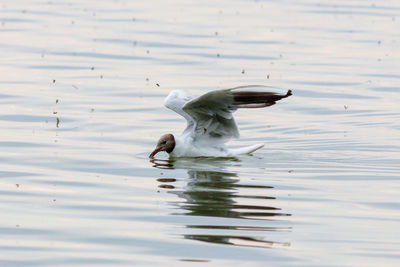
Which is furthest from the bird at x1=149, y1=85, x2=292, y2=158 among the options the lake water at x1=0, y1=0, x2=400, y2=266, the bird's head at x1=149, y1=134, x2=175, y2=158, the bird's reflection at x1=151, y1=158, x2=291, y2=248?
the bird's reflection at x1=151, y1=158, x2=291, y2=248

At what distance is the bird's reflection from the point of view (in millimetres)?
9102

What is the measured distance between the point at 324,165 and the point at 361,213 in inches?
113

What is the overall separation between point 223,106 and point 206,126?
2.06ft

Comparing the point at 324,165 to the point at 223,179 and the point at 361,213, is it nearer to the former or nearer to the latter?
the point at 223,179

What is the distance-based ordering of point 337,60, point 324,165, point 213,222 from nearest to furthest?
point 213,222, point 324,165, point 337,60

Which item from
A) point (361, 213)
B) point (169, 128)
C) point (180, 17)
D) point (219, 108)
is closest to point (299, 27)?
point (180, 17)

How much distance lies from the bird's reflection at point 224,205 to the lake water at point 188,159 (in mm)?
24

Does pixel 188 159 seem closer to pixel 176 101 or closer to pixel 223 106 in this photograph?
pixel 176 101

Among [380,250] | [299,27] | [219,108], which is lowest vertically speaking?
[380,250]

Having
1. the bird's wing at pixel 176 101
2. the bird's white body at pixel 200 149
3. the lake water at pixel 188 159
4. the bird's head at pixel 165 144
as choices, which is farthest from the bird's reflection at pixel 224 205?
the bird's wing at pixel 176 101

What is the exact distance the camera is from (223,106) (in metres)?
13.2

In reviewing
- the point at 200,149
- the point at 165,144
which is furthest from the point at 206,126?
the point at 165,144

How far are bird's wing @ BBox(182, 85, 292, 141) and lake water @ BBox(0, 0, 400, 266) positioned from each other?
45cm

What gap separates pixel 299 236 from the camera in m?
9.15
